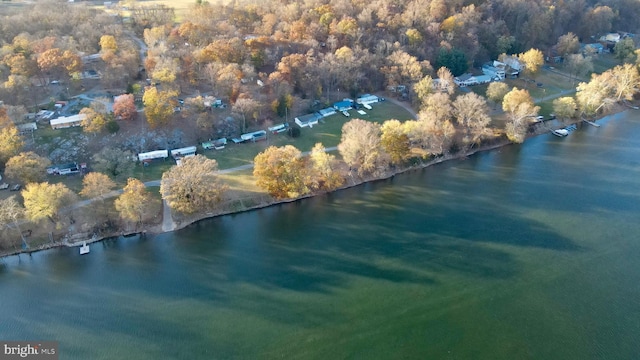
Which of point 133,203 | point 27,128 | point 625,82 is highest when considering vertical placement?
point 625,82

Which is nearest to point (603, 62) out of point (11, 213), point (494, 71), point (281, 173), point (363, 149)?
point (494, 71)

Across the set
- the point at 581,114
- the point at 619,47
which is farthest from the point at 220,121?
the point at 619,47

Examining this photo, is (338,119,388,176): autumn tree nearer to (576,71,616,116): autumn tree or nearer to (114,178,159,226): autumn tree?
(114,178,159,226): autumn tree

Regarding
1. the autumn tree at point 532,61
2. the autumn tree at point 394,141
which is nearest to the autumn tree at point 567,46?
the autumn tree at point 532,61

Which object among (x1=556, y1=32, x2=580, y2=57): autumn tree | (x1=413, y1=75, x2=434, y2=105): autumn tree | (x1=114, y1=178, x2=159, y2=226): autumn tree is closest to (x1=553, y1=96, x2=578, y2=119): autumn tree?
(x1=413, y1=75, x2=434, y2=105): autumn tree

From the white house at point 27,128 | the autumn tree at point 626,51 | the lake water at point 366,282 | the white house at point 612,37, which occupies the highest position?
the white house at point 612,37

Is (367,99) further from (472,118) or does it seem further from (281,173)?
(281,173)

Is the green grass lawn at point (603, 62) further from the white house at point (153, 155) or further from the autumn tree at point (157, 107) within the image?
the white house at point (153, 155)
